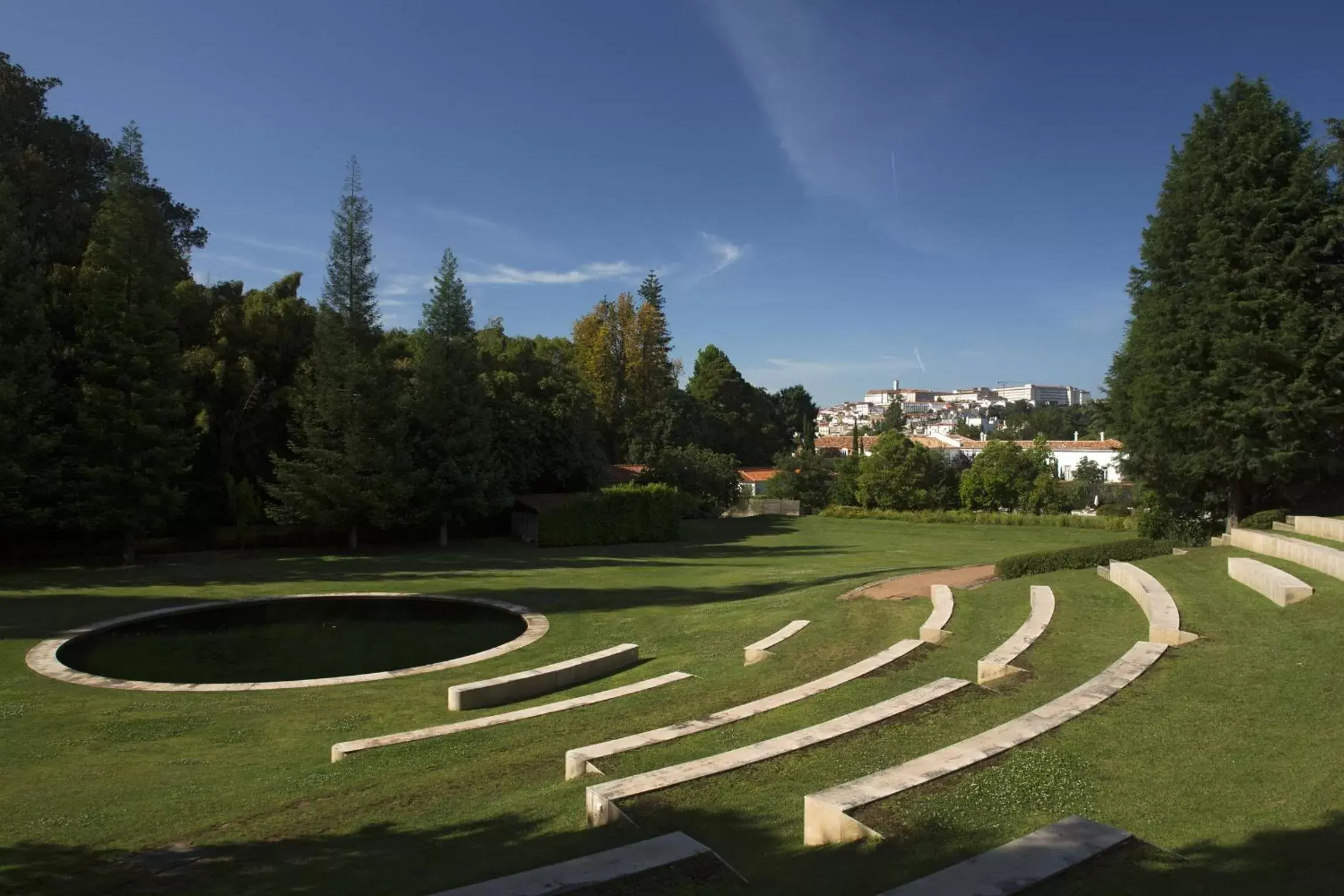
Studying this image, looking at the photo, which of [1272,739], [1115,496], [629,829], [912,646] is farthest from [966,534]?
[629,829]

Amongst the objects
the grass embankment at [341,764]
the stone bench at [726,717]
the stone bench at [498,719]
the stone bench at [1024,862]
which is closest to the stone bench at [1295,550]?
the grass embankment at [341,764]

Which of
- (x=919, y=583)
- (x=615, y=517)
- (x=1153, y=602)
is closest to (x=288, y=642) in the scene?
(x=919, y=583)

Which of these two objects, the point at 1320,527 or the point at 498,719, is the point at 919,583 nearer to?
the point at 1320,527

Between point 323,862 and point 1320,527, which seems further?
point 1320,527

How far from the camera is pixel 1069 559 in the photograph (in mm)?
16656

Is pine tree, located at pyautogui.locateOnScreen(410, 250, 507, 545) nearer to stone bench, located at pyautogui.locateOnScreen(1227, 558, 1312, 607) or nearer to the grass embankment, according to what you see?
the grass embankment

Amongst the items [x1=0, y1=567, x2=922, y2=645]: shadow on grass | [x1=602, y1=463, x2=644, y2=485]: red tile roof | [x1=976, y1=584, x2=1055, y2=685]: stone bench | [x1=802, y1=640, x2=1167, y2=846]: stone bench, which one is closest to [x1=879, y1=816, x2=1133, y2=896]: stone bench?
[x1=802, y1=640, x2=1167, y2=846]: stone bench

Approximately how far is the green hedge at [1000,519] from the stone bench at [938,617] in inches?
1158

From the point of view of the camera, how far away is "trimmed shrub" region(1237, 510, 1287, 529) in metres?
20.8

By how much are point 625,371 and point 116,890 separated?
2147 inches

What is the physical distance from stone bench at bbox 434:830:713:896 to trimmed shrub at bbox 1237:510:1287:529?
74.0 ft

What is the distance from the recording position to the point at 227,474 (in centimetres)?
2942

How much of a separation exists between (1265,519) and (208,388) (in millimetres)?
34038

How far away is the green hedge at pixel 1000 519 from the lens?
39787mm
